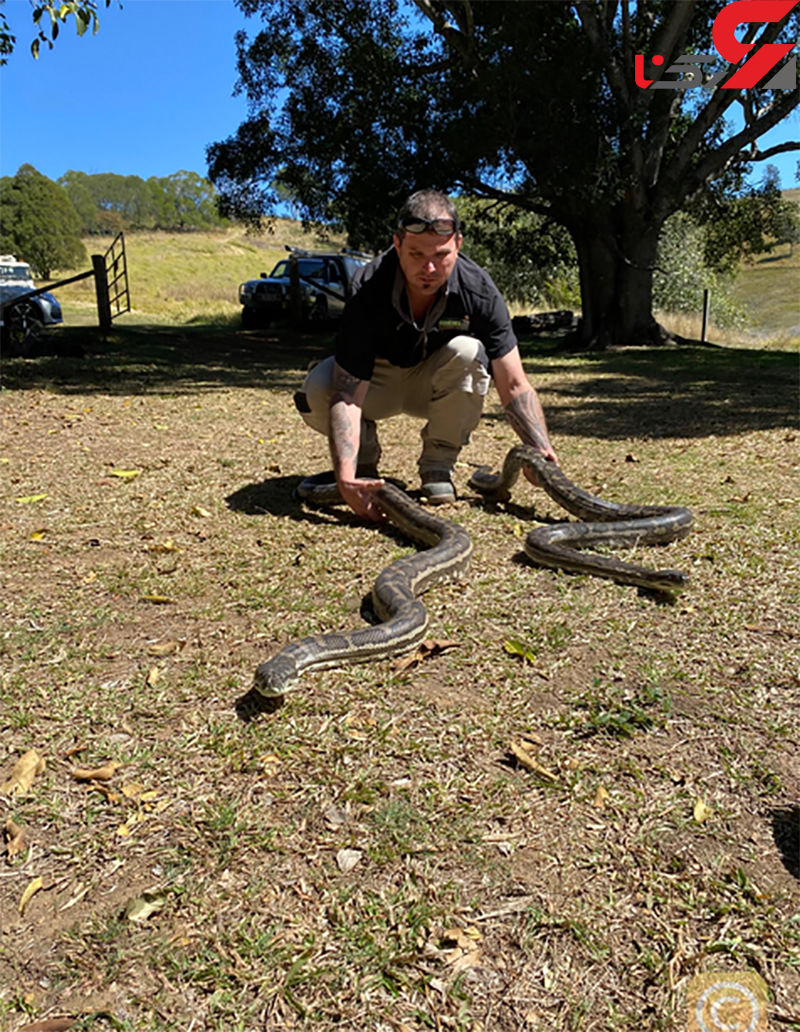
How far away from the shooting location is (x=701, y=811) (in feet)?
9.62

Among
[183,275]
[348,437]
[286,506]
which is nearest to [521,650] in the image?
[348,437]

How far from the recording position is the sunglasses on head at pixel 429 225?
5.17 meters

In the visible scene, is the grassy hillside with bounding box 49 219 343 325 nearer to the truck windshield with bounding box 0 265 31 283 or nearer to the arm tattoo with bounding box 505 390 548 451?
the truck windshield with bounding box 0 265 31 283

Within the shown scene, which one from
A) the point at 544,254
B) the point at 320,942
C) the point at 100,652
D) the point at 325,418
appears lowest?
the point at 320,942

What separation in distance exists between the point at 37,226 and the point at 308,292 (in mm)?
39242

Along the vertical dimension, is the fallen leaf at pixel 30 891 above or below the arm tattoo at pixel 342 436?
below

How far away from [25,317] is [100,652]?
17123mm

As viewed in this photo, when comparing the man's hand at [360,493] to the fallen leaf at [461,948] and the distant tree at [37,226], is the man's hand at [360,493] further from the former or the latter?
the distant tree at [37,226]

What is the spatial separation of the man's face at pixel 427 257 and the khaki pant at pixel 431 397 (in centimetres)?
75

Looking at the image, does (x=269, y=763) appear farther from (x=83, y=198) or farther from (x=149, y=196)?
(x=149, y=196)

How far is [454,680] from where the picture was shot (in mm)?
3832

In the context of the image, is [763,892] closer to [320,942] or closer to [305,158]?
Answer: [320,942]

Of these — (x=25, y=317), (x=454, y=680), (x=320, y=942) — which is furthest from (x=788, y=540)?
(x=25, y=317)

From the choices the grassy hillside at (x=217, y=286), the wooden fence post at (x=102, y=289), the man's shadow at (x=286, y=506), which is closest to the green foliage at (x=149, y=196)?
the grassy hillside at (x=217, y=286)
